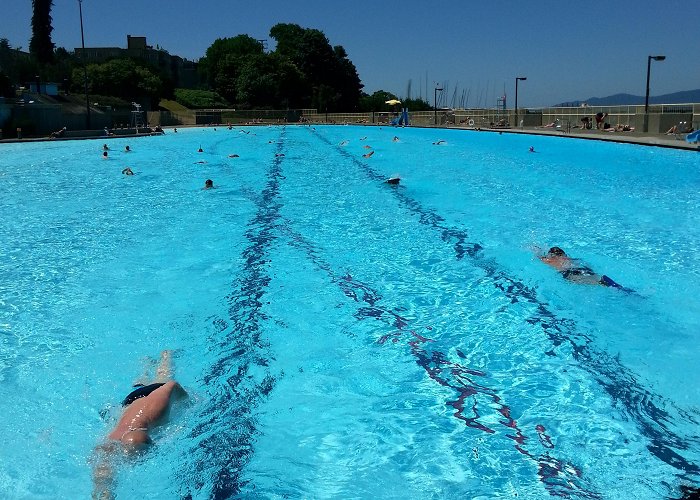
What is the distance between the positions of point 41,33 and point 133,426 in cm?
6773

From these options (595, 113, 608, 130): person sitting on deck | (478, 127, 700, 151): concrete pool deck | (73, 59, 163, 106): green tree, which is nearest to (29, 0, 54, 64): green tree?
(73, 59, 163, 106): green tree

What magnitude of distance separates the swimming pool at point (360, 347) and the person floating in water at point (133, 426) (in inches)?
4.1

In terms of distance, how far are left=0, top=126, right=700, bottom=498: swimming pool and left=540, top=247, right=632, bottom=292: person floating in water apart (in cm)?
23

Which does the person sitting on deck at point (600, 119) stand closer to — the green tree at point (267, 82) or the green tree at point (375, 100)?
the green tree at point (267, 82)

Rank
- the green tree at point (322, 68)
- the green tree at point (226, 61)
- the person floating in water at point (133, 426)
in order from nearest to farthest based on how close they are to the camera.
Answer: the person floating in water at point (133, 426), the green tree at point (226, 61), the green tree at point (322, 68)

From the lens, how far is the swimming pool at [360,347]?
3668mm

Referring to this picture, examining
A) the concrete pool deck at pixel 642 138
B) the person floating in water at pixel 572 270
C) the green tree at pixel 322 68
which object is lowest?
the person floating in water at pixel 572 270

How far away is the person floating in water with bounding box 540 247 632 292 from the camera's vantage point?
7105 millimetres

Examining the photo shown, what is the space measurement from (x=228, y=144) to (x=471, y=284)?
26157mm

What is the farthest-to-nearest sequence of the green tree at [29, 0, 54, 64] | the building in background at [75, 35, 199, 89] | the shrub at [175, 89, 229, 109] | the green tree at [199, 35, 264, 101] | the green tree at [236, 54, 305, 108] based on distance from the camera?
1. the building in background at [75, 35, 199, 89]
2. the green tree at [199, 35, 264, 101]
3. the shrub at [175, 89, 229, 109]
4. the green tree at [236, 54, 305, 108]
5. the green tree at [29, 0, 54, 64]

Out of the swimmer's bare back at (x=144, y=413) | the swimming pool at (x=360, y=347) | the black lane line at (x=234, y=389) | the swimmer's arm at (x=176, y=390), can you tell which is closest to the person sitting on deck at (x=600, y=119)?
the swimming pool at (x=360, y=347)

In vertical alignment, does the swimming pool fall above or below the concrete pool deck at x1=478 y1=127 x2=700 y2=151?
below

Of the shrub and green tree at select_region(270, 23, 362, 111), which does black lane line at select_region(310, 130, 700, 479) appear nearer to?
the shrub

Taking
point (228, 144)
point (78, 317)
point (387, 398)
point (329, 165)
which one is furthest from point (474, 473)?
point (228, 144)
